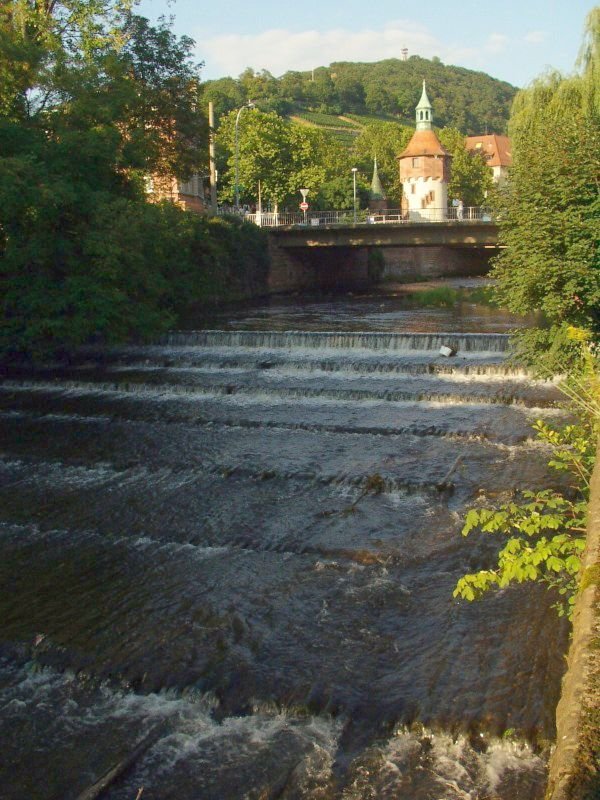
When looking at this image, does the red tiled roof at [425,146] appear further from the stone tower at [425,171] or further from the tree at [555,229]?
the tree at [555,229]

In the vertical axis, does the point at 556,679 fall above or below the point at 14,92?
below

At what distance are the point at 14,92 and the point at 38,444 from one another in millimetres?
11458

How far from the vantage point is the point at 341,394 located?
18359mm

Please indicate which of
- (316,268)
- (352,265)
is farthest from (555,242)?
(352,265)

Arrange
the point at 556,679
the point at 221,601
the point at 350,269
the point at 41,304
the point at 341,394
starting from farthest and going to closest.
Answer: the point at 350,269
the point at 41,304
the point at 341,394
the point at 221,601
the point at 556,679

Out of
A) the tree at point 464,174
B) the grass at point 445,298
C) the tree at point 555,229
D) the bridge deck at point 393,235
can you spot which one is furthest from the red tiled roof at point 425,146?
the tree at point 555,229

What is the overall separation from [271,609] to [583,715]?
19.8ft

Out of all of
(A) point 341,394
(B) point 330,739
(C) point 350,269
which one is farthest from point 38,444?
(C) point 350,269

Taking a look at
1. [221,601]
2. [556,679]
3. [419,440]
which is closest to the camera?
[556,679]

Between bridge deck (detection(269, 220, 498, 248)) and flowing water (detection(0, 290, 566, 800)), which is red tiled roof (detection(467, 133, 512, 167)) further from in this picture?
flowing water (detection(0, 290, 566, 800))

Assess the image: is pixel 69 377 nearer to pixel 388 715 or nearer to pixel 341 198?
pixel 388 715

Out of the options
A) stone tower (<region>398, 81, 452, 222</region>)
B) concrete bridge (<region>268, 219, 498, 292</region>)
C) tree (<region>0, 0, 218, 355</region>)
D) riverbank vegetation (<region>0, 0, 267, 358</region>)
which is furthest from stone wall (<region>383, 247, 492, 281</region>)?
tree (<region>0, 0, 218, 355</region>)

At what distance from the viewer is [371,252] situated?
55125 millimetres

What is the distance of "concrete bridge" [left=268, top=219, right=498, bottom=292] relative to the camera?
39594 millimetres
